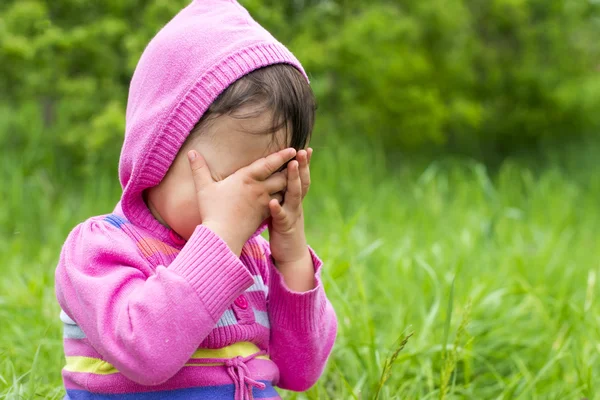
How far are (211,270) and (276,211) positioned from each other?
20 cm

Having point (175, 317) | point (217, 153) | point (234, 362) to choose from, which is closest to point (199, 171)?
point (217, 153)

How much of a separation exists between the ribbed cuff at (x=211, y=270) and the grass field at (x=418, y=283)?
0.36 metres

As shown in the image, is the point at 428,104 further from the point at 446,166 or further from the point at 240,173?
the point at 240,173

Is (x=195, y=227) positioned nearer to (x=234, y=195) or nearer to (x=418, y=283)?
(x=234, y=195)

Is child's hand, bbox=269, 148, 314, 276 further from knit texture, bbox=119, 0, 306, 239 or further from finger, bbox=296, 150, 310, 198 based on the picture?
knit texture, bbox=119, 0, 306, 239

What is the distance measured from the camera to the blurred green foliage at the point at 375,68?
4641 mm

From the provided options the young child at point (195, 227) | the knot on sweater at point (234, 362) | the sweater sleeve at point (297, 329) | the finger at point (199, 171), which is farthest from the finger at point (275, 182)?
the knot on sweater at point (234, 362)

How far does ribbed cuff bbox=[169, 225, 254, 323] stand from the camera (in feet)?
4.19

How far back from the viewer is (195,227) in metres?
1.42

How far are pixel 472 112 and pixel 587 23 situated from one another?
5.84 ft

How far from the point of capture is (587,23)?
7.18 meters

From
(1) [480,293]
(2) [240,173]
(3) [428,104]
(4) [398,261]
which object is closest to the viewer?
(2) [240,173]

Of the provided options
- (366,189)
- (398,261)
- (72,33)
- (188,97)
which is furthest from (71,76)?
(188,97)

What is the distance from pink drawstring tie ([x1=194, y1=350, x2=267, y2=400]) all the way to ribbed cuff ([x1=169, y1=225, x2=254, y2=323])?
0.59ft
